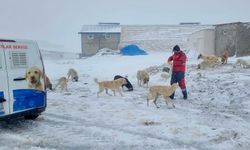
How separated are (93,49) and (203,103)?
142 feet

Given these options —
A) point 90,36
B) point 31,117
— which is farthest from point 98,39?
point 31,117

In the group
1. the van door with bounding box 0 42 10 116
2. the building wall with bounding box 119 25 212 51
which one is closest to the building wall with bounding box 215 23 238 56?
the building wall with bounding box 119 25 212 51

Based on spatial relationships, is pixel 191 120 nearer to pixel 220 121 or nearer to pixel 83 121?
pixel 220 121

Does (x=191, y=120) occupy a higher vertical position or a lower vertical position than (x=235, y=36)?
lower

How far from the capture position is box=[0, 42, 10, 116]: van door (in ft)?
28.3

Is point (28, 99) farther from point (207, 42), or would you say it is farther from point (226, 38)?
point (207, 42)

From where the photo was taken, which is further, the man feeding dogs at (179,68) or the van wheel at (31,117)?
the man feeding dogs at (179,68)

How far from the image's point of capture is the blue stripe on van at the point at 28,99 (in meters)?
9.04

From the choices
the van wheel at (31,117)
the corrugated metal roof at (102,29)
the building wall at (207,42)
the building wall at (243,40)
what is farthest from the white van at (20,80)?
the corrugated metal roof at (102,29)

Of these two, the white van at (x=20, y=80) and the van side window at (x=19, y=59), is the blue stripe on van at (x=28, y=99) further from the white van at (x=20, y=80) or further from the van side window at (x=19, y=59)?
the van side window at (x=19, y=59)

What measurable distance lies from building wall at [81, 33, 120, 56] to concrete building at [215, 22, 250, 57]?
25.3 m

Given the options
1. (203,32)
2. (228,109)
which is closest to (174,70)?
(228,109)

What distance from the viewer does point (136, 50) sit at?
4447 cm

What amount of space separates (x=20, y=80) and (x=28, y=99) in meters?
0.55
